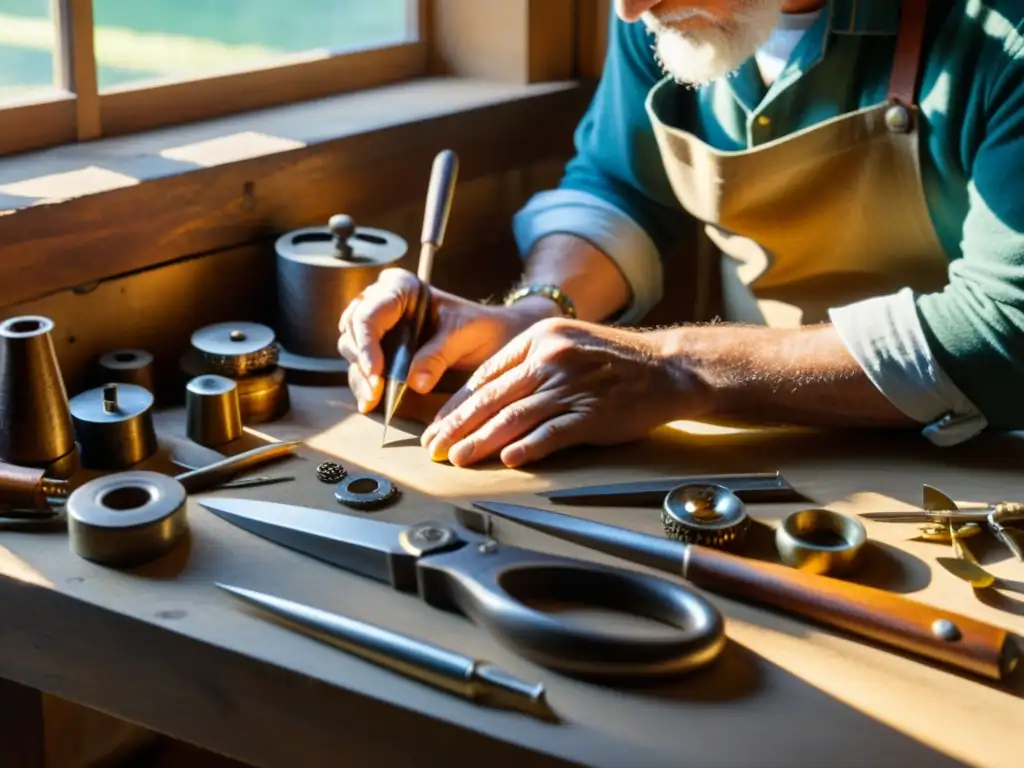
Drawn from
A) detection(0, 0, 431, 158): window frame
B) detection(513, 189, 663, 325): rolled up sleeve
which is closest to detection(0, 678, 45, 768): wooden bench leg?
detection(0, 0, 431, 158): window frame

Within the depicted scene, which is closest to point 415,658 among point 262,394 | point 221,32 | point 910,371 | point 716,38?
point 262,394

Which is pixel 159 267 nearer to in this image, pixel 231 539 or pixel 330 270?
pixel 330 270

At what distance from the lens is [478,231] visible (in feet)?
5.65

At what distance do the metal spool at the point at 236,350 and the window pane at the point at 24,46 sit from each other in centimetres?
35

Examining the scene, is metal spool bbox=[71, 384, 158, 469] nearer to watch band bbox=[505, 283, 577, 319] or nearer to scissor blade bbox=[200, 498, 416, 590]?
scissor blade bbox=[200, 498, 416, 590]

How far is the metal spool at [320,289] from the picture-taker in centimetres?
126

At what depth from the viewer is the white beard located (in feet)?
4.20

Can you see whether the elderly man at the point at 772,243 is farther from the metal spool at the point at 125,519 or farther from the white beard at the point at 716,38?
the metal spool at the point at 125,519

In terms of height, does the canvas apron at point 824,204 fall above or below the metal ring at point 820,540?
above

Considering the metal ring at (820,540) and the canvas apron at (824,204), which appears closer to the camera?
the metal ring at (820,540)

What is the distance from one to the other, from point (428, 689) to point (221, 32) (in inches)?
44.5

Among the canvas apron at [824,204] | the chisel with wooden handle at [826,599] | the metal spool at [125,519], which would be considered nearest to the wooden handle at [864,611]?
the chisel with wooden handle at [826,599]

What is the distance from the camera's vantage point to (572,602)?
0.84m

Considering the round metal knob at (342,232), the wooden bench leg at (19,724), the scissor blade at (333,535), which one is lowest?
the wooden bench leg at (19,724)
